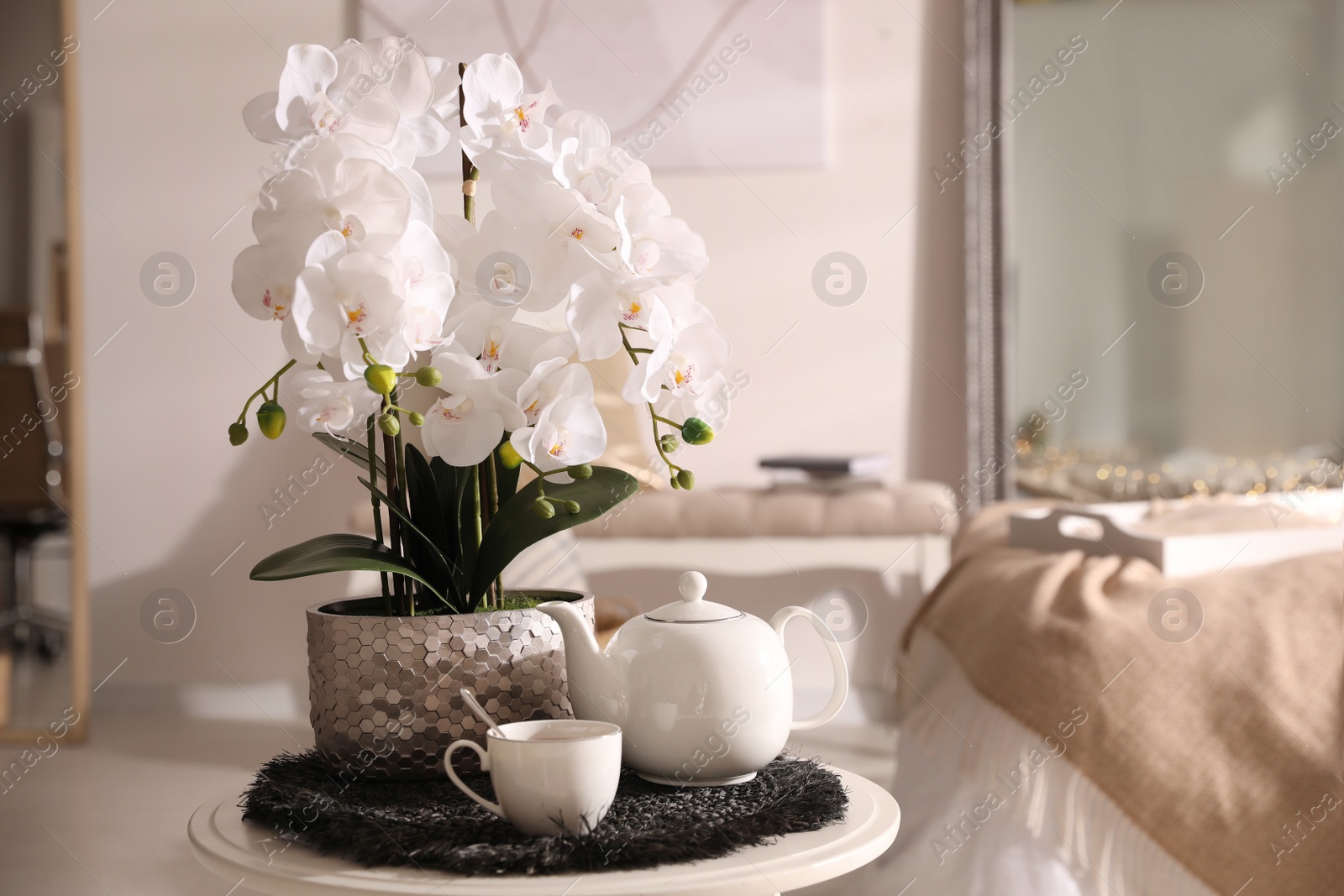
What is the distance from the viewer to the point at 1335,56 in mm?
3395

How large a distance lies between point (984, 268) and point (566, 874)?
3104 millimetres

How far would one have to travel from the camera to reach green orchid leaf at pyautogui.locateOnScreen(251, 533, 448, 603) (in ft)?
2.44

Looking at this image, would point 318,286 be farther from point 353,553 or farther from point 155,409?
point 155,409

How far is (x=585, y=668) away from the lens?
79cm

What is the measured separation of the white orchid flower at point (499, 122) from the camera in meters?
0.72

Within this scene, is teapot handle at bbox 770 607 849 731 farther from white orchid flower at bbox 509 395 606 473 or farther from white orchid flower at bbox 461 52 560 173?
white orchid flower at bbox 461 52 560 173

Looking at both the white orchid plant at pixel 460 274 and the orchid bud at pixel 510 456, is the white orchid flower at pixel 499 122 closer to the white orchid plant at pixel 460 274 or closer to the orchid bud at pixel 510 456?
the white orchid plant at pixel 460 274

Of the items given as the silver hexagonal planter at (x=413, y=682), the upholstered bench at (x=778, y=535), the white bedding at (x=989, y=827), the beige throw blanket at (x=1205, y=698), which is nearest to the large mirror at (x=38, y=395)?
the upholstered bench at (x=778, y=535)

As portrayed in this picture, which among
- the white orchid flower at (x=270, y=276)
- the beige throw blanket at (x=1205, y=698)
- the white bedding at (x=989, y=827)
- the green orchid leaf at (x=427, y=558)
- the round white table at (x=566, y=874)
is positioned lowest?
the white bedding at (x=989, y=827)

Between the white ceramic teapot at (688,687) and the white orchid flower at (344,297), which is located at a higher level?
the white orchid flower at (344,297)

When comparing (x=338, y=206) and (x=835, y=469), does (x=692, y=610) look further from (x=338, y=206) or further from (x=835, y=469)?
(x=835, y=469)

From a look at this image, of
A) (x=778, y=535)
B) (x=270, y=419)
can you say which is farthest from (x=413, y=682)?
(x=778, y=535)

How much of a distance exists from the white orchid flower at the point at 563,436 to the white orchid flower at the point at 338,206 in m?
0.14

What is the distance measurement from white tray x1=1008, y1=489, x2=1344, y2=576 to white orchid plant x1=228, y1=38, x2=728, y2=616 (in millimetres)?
1207
